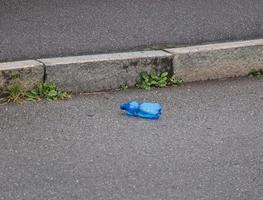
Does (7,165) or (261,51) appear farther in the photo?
(261,51)

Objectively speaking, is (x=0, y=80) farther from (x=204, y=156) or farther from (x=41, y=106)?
(x=204, y=156)

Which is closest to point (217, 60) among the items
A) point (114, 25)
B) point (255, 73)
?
point (255, 73)

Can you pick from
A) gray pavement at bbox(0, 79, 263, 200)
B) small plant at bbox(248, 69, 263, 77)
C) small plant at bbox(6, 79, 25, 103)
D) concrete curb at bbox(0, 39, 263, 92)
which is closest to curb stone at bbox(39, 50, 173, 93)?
concrete curb at bbox(0, 39, 263, 92)

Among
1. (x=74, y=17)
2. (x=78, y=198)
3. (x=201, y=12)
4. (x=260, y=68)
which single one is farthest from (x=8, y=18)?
(x=78, y=198)

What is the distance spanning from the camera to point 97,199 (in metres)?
3.62

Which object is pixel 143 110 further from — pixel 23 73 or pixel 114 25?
pixel 114 25

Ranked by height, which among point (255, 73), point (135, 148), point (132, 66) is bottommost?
point (135, 148)

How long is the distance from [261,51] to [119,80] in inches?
59.1

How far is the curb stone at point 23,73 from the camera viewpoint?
5.06 m

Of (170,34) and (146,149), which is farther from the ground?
(170,34)

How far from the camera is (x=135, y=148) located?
4383 millimetres

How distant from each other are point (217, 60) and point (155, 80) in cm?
67

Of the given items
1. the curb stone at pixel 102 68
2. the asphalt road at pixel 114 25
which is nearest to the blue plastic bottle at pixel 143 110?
the curb stone at pixel 102 68

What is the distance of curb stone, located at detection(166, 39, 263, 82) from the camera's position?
5766mm
